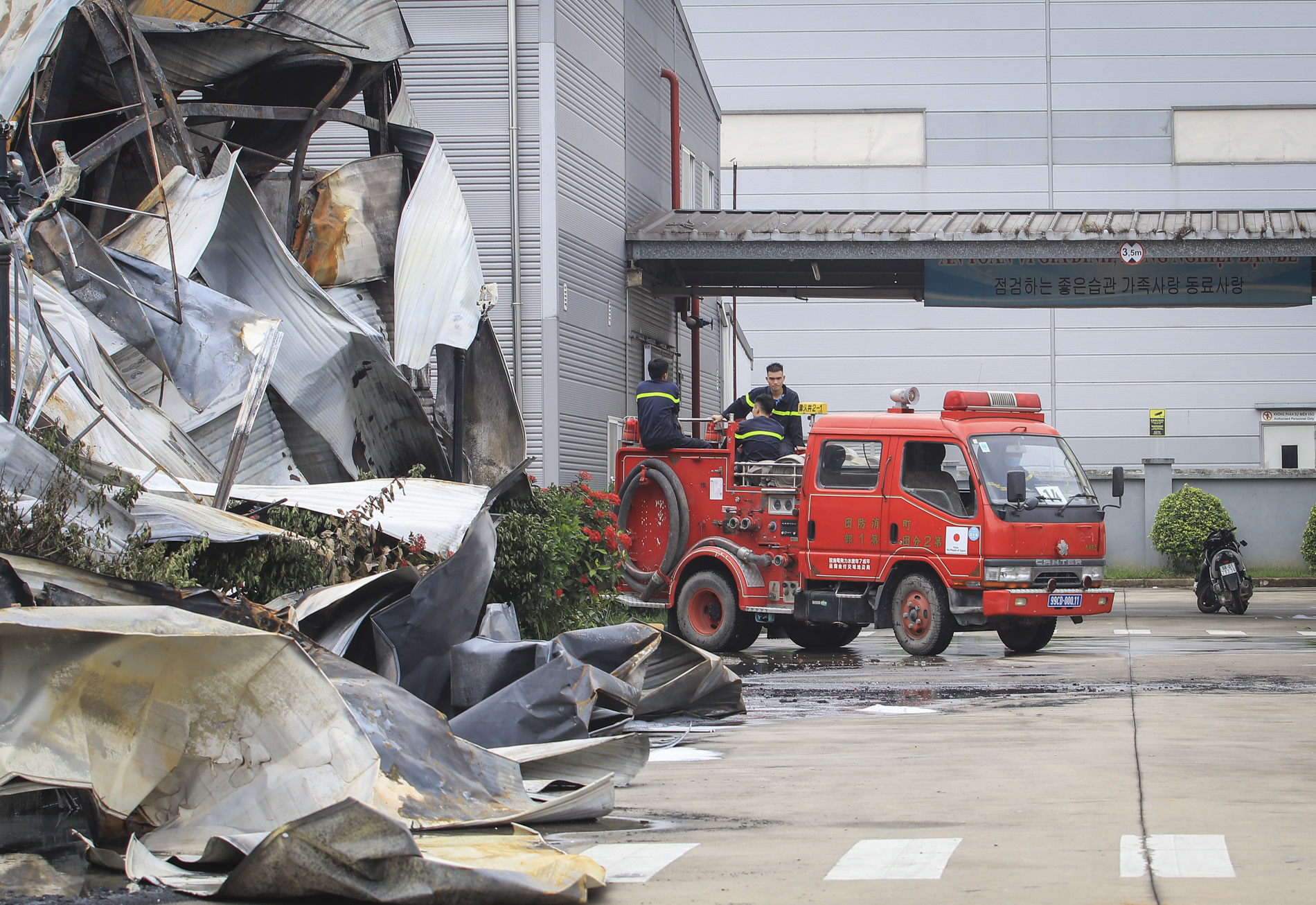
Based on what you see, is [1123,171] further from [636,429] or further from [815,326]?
[636,429]

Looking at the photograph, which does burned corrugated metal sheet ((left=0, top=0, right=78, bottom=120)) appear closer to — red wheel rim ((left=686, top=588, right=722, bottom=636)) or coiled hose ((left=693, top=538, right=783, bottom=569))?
coiled hose ((left=693, top=538, right=783, bottom=569))

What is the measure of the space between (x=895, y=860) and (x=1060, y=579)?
367 inches

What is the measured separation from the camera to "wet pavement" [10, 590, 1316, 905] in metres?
4.93

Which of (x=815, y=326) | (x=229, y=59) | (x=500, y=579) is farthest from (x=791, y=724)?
(x=815, y=326)

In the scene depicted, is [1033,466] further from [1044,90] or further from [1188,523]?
[1044,90]

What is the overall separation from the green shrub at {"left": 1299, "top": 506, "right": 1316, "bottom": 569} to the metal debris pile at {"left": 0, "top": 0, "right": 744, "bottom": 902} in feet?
59.1

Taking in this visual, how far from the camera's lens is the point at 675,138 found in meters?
25.5

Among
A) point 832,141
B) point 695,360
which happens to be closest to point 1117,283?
point 695,360

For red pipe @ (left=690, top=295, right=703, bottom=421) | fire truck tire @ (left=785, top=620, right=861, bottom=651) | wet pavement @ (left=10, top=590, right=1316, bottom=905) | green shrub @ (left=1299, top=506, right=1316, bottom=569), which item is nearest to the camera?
wet pavement @ (left=10, top=590, right=1316, bottom=905)

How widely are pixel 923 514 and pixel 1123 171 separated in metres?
26.7

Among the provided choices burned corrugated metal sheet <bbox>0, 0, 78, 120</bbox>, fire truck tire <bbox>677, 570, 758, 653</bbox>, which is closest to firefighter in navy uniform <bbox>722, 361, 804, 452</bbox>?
fire truck tire <bbox>677, 570, 758, 653</bbox>

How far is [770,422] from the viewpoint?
624 inches

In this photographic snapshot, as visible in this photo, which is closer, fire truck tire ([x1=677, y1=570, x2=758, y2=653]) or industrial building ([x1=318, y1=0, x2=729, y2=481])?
fire truck tire ([x1=677, y1=570, x2=758, y2=653])

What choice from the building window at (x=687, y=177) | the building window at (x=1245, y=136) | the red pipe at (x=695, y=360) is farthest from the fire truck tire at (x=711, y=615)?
the building window at (x=1245, y=136)
